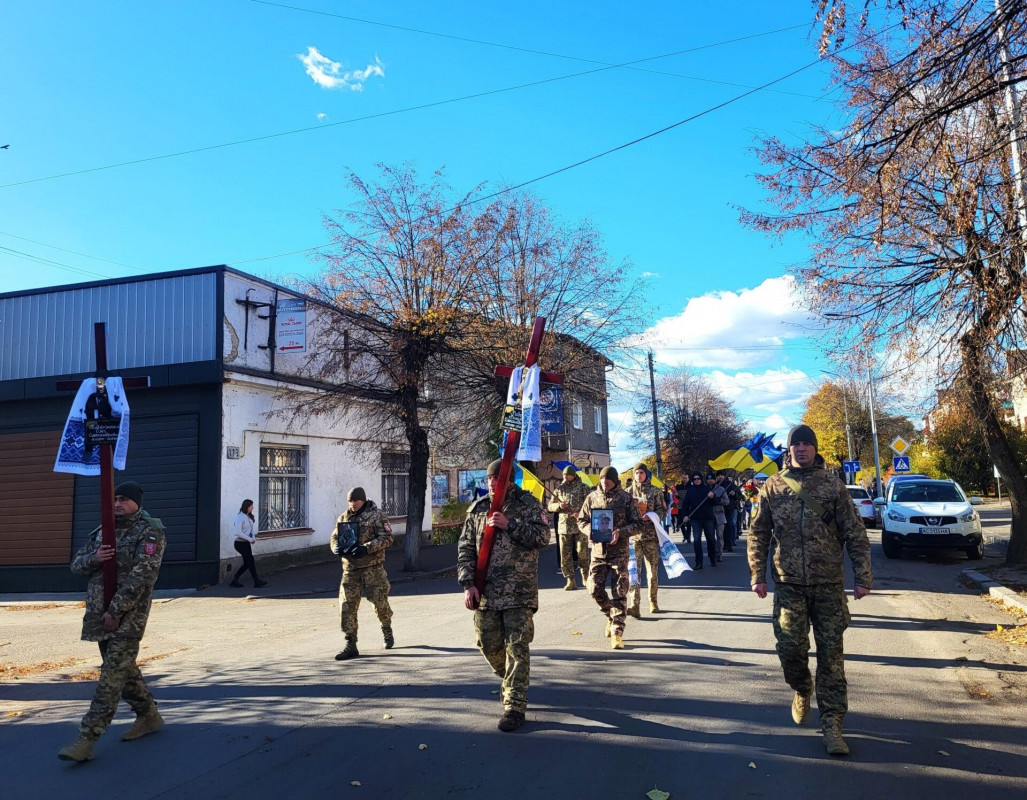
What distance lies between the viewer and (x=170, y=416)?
17172mm

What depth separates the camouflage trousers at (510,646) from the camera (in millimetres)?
5434

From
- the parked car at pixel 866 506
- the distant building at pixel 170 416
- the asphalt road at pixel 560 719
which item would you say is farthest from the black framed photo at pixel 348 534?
the parked car at pixel 866 506

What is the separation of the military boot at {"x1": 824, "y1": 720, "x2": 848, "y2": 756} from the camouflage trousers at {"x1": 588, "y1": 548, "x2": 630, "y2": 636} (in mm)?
3295

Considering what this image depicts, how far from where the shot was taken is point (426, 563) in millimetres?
19156

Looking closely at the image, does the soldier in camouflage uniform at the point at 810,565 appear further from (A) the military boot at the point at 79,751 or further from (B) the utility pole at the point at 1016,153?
(B) the utility pole at the point at 1016,153

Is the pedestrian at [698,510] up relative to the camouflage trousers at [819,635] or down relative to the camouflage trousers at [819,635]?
up

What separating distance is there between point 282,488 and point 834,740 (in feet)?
54.1

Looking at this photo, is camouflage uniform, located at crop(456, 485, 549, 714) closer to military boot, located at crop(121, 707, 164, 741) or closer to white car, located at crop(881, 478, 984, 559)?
military boot, located at crop(121, 707, 164, 741)

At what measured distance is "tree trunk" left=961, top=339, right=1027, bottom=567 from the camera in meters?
11.6

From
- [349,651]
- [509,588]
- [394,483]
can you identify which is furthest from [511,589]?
[394,483]

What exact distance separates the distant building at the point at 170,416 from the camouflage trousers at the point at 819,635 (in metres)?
14.1

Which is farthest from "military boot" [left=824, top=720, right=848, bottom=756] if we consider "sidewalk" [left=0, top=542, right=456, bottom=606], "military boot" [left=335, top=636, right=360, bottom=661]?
"sidewalk" [left=0, top=542, right=456, bottom=606]

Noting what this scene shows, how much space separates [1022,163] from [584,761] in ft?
30.2

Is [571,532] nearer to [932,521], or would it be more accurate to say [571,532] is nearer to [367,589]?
[367,589]
